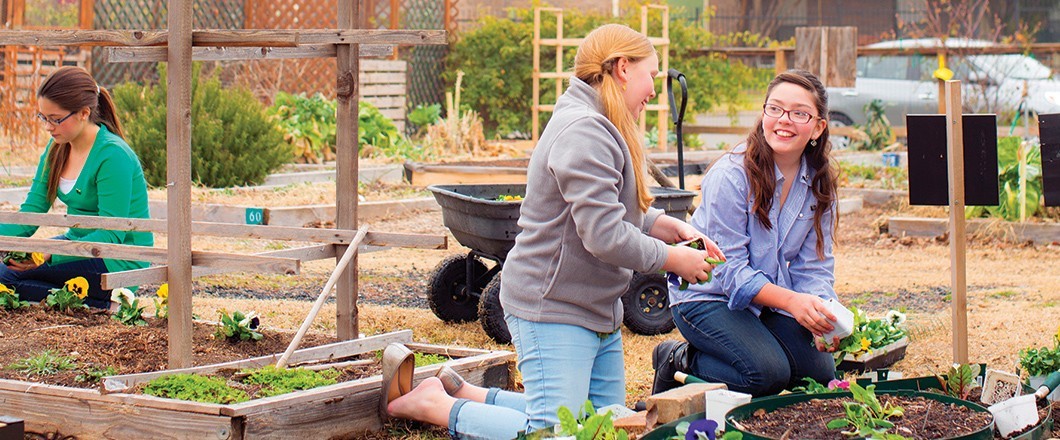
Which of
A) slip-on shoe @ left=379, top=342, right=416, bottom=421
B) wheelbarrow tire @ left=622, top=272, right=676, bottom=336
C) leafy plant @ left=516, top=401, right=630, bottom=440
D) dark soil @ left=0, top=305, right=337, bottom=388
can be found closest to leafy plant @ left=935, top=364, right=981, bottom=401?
leafy plant @ left=516, top=401, right=630, bottom=440

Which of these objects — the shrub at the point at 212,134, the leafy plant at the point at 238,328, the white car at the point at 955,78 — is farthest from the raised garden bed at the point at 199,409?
the white car at the point at 955,78

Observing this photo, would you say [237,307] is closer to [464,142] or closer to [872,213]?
[872,213]

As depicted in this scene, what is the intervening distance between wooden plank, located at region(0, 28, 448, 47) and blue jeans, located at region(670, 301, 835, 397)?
47.1 inches

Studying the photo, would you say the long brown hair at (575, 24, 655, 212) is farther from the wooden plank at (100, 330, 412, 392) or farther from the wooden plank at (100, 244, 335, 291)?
the wooden plank at (100, 330, 412, 392)

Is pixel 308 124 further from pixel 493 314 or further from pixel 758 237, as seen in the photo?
pixel 758 237

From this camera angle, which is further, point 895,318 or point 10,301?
point 10,301

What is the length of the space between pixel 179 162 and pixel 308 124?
899cm

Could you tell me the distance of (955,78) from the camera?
1641cm

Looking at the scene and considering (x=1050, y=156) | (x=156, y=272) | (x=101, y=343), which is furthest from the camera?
(x=101, y=343)

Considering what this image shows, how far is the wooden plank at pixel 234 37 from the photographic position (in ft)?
12.5

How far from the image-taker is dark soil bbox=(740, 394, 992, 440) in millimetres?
3061

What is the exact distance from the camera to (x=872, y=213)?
34.3ft

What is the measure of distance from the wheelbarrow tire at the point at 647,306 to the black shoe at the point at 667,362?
1419 mm

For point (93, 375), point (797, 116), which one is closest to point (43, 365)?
point (93, 375)
